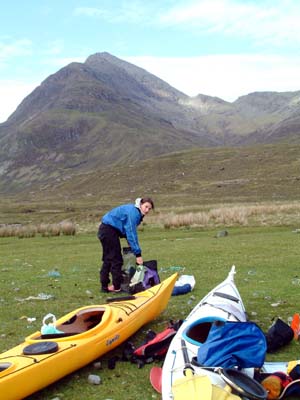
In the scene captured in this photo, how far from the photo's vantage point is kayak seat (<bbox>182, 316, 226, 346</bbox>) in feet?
23.8

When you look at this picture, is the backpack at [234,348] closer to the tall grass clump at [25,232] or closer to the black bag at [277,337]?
the black bag at [277,337]

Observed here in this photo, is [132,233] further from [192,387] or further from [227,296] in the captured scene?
[192,387]

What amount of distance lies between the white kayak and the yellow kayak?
102cm

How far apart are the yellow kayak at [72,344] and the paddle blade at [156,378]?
3.13 ft

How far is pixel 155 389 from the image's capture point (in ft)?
20.5

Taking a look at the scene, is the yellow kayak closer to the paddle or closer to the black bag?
the paddle

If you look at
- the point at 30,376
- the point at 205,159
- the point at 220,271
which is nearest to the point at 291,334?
the point at 30,376

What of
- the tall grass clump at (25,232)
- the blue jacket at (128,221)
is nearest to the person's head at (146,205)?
the blue jacket at (128,221)

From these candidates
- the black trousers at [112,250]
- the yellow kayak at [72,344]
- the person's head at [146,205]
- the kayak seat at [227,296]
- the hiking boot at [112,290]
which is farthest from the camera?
the hiking boot at [112,290]

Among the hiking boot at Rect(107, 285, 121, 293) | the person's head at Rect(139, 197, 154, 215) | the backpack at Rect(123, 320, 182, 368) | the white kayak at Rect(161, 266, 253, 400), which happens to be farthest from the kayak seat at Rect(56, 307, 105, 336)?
the hiking boot at Rect(107, 285, 121, 293)

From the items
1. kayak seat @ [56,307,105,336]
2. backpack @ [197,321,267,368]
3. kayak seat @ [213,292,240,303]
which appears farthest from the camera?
kayak seat @ [213,292,240,303]

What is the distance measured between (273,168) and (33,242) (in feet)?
234

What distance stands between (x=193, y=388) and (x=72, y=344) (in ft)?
6.99

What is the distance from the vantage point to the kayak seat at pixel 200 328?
7262 millimetres
